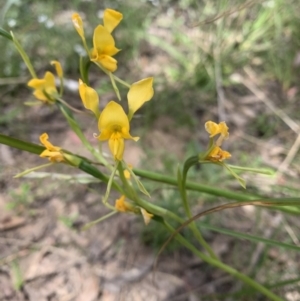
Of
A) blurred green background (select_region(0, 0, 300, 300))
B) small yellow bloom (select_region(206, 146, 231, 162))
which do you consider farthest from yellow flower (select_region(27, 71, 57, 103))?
blurred green background (select_region(0, 0, 300, 300))

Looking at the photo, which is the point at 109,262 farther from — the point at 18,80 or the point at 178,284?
the point at 18,80

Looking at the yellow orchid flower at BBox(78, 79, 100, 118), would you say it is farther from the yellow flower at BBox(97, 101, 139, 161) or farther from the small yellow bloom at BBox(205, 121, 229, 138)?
the small yellow bloom at BBox(205, 121, 229, 138)

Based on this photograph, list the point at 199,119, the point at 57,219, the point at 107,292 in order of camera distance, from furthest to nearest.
→ the point at 199,119 → the point at 57,219 → the point at 107,292

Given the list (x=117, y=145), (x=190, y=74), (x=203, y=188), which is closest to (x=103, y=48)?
(x=117, y=145)

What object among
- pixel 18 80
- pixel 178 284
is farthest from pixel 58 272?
pixel 18 80

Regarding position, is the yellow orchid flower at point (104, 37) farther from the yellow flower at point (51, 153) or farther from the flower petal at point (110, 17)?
the yellow flower at point (51, 153)
